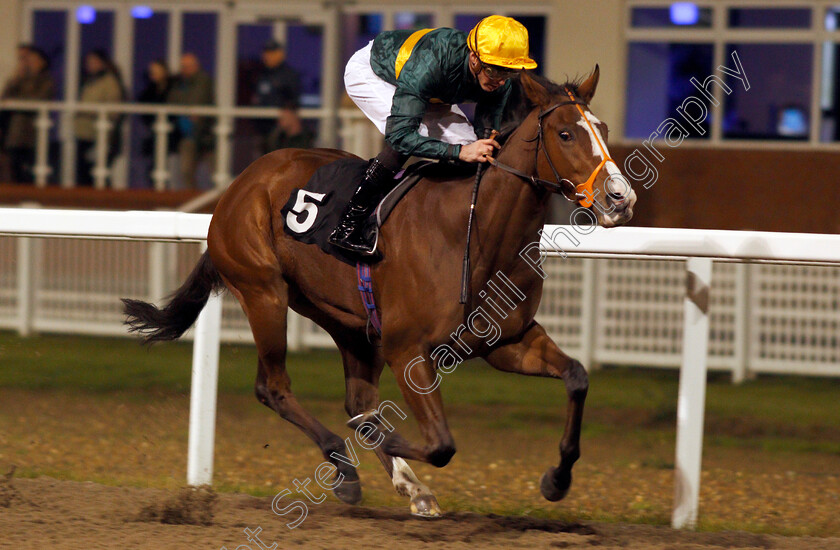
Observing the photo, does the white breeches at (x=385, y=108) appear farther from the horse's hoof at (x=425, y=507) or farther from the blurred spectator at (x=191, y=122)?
the blurred spectator at (x=191, y=122)

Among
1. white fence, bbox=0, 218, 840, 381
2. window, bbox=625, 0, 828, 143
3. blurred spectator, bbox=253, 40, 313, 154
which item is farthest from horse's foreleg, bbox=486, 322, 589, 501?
window, bbox=625, 0, 828, 143

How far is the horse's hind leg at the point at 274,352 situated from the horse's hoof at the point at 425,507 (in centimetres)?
36

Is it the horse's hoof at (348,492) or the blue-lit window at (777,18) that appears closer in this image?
the horse's hoof at (348,492)

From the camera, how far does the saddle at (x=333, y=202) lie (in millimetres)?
A: 3934

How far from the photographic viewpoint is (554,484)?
3.81m

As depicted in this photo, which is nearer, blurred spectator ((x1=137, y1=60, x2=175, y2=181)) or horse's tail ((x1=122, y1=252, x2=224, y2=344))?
horse's tail ((x1=122, y1=252, x2=224, y2=344))

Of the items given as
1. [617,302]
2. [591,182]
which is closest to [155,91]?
[617,302]

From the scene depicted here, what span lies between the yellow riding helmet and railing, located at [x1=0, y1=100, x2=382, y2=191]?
7024 millimetres

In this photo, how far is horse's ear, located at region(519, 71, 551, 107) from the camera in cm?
361

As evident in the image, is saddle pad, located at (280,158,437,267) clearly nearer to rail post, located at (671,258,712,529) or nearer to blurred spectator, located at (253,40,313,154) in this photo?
rail post, located at (671,258,712,529)

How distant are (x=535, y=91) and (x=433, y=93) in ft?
1.30

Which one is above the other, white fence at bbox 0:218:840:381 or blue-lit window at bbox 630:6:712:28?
blue-lit window at bbox 630:6:712:28

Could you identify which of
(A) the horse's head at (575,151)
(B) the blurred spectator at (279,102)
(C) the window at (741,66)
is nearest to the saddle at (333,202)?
(A) the horse's head at (575,151)

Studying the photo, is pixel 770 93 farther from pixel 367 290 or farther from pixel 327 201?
pixel 367 290
